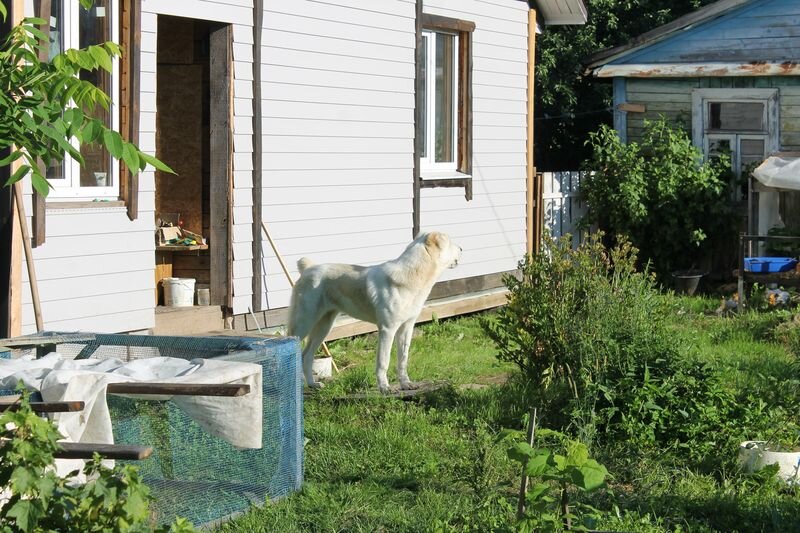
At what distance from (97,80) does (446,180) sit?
538 cm

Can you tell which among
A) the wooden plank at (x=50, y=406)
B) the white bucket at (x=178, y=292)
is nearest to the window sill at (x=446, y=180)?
the white bucket at (x=178, y=292)

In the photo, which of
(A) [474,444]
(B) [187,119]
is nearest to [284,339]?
(A) [474,444]

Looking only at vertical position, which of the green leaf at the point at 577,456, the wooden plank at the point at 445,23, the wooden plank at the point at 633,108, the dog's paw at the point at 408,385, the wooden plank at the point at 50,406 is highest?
the wooden plank at the point at 445,23

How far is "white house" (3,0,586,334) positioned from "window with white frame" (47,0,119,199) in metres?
0.01

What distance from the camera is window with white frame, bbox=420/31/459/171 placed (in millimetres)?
13141

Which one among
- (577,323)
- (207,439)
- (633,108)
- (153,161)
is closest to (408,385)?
(577,323)

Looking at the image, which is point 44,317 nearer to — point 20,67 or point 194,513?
point 194,513

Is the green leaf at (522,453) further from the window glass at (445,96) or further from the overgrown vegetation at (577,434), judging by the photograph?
the window glass at (445,96)

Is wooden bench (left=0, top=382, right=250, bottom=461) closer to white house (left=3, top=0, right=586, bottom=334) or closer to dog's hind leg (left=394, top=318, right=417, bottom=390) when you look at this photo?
white house (left=3, top=0, right=586, bottom=334)

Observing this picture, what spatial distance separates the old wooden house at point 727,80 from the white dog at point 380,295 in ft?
28.2

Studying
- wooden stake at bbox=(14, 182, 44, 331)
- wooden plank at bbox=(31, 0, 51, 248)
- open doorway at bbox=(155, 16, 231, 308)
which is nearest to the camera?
wooden stake at bbox=(14, 182, 44, 331)

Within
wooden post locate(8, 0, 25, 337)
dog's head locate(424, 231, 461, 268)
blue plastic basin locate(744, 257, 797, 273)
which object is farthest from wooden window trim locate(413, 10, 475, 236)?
wooden post locate(8, 0, 25, 337)

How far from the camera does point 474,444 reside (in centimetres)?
717

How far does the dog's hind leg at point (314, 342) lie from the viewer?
9.12 m
